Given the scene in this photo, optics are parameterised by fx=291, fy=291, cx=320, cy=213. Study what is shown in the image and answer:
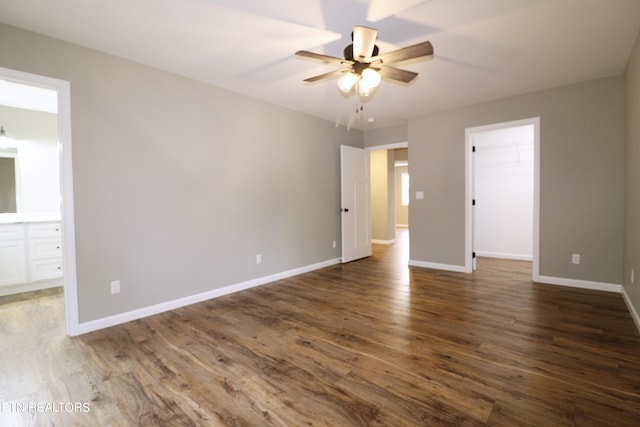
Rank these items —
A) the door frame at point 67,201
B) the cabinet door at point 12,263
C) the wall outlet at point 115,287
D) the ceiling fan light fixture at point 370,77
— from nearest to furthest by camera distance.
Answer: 1. the ceiling fan light fixture at point 370,77
2. the door frame at point 67,201
3. the wall outlet at point 115,287
4. the cabinet door at point 12,263

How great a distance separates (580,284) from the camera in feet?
11.9

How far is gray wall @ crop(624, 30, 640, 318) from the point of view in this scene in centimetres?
254

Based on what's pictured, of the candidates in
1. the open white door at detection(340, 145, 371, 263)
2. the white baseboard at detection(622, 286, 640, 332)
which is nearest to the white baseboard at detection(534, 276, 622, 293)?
the white baseboard at detection(622, 286, 640, 332)

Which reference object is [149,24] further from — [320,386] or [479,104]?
[479,104]

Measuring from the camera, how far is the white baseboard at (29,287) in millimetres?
3633

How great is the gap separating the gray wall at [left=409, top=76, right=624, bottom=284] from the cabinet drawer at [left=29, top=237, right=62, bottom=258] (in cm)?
571

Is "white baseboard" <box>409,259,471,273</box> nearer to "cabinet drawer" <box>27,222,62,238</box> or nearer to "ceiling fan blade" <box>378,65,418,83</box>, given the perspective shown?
"ceiling fan blade" <box>378,65,418,83</box>

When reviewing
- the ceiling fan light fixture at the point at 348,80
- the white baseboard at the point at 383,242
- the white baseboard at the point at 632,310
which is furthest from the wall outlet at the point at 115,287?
the white baseboard at the point at 383,242

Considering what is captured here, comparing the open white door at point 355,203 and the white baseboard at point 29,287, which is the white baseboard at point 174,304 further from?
the white baseboard at point 29,287

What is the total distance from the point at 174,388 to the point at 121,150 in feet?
7.09

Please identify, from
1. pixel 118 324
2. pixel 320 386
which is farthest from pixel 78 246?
pixel 320 386

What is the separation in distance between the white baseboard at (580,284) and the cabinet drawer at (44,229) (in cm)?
645

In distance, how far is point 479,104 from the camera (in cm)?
424

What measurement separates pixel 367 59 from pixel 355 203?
3.48 meters
